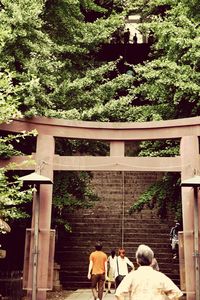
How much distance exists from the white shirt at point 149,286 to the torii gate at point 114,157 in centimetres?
547

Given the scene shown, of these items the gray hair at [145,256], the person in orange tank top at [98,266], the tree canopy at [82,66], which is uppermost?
the tree canopy at [82,66]

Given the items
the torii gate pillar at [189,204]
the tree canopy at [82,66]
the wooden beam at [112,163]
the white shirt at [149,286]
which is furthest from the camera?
the tree canopy at [82,66]

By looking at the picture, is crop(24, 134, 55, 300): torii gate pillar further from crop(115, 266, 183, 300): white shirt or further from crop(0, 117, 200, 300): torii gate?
crop(115, 266, 183, 300): white shirt

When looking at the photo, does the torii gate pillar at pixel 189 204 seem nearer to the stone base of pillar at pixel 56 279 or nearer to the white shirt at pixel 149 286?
the white shirt at pixel 149 286

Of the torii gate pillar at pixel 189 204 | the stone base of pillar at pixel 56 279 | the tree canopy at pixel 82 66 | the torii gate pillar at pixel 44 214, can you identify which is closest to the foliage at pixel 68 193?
the tree canopy at pixel 82 66

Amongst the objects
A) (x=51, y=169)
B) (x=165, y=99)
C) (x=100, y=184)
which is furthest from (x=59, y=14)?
(x=100, y=184)

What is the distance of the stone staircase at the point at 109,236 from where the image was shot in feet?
50.3

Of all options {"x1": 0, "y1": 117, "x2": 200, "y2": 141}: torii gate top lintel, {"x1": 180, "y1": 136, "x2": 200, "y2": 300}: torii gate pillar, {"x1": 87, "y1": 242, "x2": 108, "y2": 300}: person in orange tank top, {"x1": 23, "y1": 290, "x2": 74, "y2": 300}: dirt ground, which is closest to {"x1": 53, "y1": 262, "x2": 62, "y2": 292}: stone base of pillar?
{"x1": 23, "y1": 290, "x2": 74, "y2": 300}: dirt ground

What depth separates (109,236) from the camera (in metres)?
17.0

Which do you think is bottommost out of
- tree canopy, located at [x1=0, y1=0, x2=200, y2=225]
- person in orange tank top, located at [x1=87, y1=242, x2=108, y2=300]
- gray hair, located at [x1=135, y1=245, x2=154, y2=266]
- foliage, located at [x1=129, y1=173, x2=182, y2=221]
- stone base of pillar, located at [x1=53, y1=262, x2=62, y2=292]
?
stone base of pillar, located at [x1=53, y1=262, x2=62, y2=292]

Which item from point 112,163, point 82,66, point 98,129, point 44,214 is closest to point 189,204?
point 112,163

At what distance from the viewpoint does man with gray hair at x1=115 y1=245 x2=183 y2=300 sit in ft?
13.4

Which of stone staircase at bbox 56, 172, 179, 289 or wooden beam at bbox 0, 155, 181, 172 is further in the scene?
stone staircase at bbox 56, 172, 179, 289

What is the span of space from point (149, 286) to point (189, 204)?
5791 millimetres
